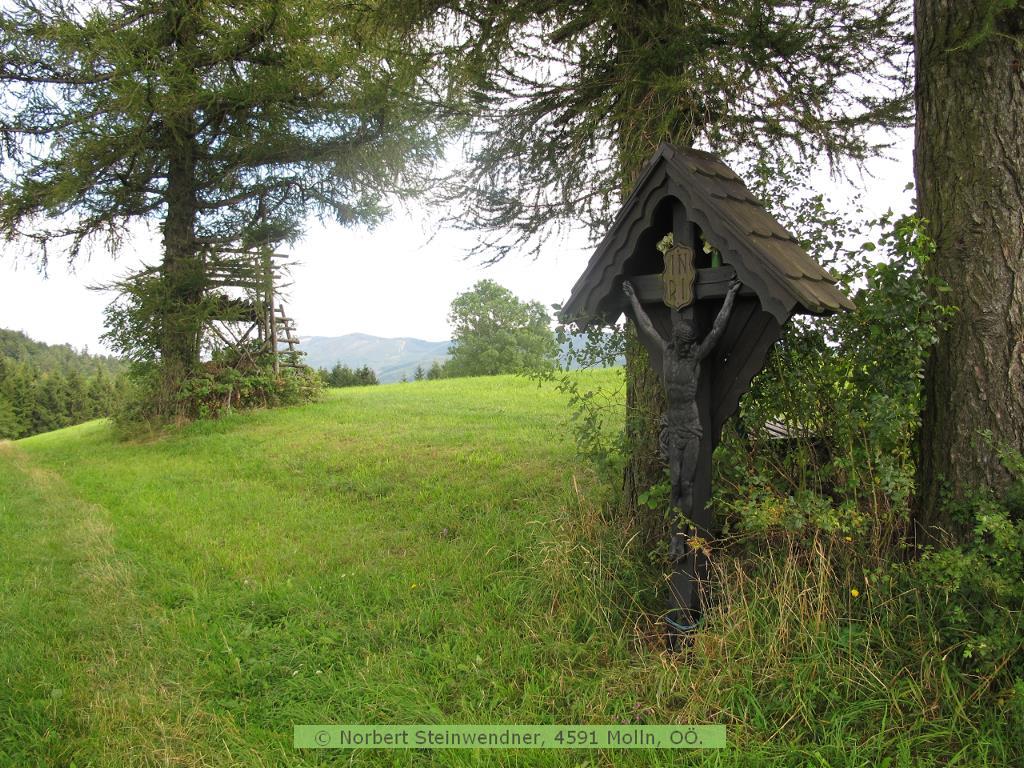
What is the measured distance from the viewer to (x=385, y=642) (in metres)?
3.95

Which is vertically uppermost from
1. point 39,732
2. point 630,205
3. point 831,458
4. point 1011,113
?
point 1011,113

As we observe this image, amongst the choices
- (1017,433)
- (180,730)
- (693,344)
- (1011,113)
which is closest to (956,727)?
(1017,433)

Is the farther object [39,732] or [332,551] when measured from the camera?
[332,551]

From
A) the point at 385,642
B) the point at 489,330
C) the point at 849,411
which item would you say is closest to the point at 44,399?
the point at 489,330

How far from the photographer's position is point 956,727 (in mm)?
2672

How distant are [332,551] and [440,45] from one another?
4.87 m

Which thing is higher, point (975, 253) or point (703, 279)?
point (975, 253)

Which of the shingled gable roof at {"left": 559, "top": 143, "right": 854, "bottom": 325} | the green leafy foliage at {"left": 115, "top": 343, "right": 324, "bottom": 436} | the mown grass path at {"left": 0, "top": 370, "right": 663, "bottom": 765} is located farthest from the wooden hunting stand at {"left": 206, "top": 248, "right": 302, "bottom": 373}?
the shingled gable roof at {"left": 559, "top": 143, "right": 854, "bottom": 325}

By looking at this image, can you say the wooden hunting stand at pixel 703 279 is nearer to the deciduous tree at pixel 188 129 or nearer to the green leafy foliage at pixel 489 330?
the deciduous tree at pixel 188 129

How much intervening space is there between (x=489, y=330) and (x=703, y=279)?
47.0 meters

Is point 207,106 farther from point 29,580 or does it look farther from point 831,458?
point 831,458

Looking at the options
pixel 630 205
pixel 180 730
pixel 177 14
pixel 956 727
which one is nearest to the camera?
pixel 956 727

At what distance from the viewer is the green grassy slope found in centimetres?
287

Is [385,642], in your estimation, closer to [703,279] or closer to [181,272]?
[703,279]
